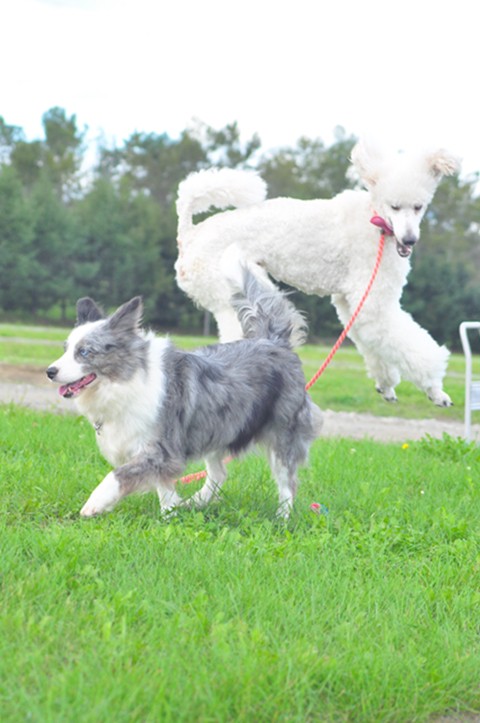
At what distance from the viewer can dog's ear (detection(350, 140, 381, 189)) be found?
633cm

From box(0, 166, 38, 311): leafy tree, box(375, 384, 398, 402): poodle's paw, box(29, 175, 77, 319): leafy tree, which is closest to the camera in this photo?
box(375, 384, 398, 402): poodle's paw

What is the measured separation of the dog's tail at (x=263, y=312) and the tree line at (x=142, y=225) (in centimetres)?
2792

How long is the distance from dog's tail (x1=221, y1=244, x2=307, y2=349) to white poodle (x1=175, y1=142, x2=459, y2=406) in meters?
0.44

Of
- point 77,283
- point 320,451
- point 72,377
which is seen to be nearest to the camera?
point 72,377

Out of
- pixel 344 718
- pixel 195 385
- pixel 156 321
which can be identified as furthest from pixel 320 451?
pixel 156 321

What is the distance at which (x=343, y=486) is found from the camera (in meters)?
5.97

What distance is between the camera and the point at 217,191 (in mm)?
6555

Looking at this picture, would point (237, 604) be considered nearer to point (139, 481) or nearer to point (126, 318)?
point (139, 481)

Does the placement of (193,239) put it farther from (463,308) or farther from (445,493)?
(463,308)

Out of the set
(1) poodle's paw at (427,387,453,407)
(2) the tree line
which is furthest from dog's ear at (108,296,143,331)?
(2) the tree line

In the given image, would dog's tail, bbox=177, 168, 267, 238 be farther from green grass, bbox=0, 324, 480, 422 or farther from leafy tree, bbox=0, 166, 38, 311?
leafy tree, bbox=0, 166, 38, 311

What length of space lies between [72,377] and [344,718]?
8.02 ft

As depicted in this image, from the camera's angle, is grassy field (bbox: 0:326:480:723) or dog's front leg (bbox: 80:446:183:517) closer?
grassy field (bbox: 0:326:480:723)

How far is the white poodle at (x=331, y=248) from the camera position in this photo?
20.8 feet
